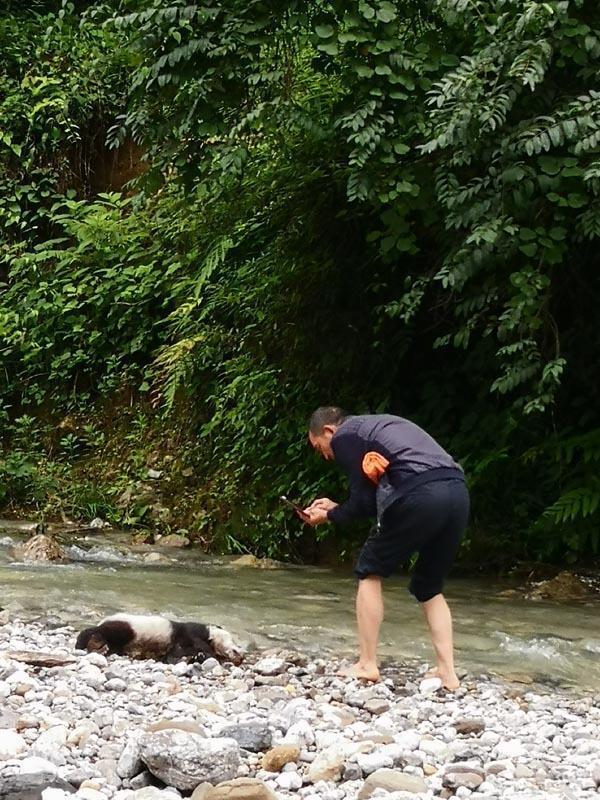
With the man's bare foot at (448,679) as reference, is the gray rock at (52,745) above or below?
above

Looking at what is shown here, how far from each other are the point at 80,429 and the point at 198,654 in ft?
27.2

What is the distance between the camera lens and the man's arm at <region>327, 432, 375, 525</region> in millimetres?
5270

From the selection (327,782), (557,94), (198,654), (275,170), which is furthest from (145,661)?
(275,170)

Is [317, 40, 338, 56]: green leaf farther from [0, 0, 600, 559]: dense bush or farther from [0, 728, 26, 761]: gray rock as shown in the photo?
[0, 728, 26, 761]: gray rock

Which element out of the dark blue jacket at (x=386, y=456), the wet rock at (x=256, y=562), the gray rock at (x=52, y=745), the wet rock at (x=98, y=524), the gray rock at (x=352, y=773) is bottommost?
the wet rock at (x=98, y=524)

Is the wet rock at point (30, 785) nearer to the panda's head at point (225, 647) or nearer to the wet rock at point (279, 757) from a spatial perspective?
the wet rock at point (279, 757)

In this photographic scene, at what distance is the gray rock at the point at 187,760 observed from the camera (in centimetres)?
346

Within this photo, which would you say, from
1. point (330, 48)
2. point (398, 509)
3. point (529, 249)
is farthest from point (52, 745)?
point (330, 48)

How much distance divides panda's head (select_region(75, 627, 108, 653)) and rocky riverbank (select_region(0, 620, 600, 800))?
131 millimetres

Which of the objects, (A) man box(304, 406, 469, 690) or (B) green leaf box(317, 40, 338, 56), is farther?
(B) green leaf box(317, 40, 338, 56)

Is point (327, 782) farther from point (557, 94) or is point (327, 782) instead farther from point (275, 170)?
point (275, 170)

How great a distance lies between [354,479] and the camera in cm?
533

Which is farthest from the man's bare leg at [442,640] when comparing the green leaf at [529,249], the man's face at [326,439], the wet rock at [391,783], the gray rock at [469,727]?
the green leaf at [529,249]

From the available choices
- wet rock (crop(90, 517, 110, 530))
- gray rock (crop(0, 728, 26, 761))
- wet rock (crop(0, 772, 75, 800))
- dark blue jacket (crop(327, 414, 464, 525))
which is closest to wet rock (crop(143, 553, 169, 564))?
wet rock (crop(90, 517, 110, 530))
